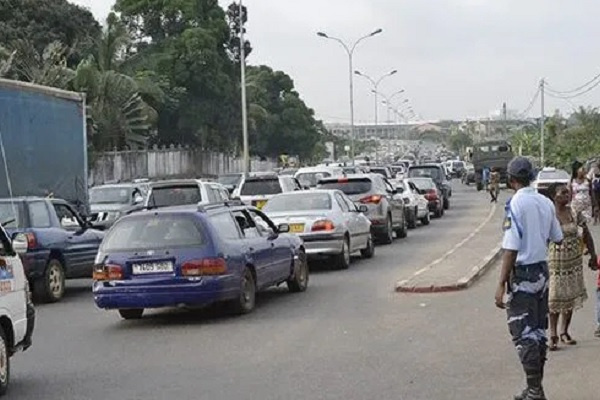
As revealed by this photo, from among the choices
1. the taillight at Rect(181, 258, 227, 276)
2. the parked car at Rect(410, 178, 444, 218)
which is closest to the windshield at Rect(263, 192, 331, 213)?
the taillight at Rect(181, 258, 227, 276)

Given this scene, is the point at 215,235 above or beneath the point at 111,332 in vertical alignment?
above

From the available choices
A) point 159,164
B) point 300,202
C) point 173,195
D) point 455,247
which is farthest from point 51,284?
point 159,164

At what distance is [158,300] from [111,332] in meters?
0.68

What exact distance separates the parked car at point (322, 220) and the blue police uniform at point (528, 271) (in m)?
11.9

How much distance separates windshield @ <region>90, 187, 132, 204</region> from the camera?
92.8 ft

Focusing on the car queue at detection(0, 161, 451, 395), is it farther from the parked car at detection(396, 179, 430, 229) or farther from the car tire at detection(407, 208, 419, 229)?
the car tire at detection(407, 208, 419, 229)

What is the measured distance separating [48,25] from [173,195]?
3873cm

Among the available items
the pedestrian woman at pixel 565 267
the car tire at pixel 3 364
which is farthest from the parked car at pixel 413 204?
the car tire at pixel 3 364

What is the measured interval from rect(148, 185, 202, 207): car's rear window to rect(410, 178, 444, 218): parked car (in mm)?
15272

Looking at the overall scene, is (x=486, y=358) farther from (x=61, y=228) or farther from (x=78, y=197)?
(x=78, y=197)

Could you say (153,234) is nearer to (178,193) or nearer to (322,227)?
(322,227)

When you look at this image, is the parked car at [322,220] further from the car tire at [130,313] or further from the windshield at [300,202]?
the car tire at [130,313]

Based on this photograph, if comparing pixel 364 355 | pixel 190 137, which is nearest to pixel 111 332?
pixel 364 355

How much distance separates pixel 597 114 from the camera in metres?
80.8
